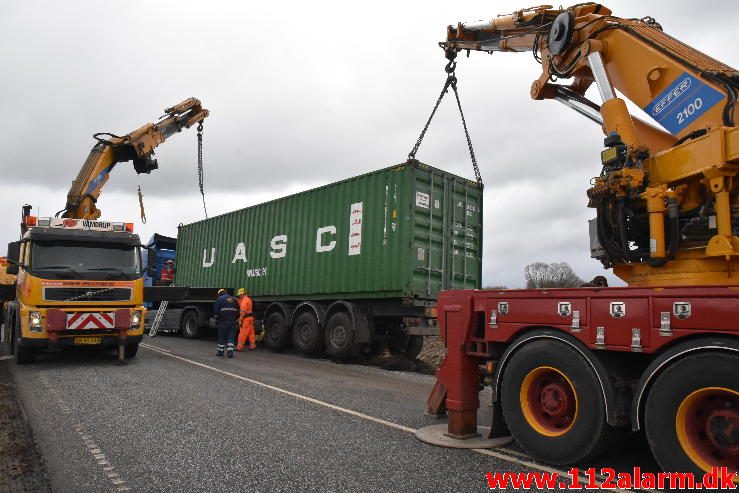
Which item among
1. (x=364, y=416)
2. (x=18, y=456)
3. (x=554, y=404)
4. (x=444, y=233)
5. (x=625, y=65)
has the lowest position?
(x=18, y=456)

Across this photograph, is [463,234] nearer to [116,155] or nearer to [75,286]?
[75,286]

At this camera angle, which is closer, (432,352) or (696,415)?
(696,415)

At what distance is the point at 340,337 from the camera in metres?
11.4

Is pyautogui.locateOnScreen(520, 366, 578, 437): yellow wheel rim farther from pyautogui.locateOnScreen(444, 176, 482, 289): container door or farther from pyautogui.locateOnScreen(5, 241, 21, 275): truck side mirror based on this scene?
pyautogui.locateOnScreen(5, 241, 21, 275): truck side mirror

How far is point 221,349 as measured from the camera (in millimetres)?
11445

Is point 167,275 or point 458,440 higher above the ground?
point 167,275

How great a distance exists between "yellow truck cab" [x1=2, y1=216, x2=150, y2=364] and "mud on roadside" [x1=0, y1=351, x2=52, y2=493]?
125 inches

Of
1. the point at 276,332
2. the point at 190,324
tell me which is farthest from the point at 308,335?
the point at 190,324

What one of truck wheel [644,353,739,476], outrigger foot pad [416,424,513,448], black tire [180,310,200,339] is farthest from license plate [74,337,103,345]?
truck wheel [644,353,739,476]

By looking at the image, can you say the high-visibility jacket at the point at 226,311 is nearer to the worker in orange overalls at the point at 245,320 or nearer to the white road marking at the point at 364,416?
the white road marking at the point at 364,416


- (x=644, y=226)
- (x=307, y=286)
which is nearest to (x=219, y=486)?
(x=644, y=226)

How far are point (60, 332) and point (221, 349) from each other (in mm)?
3129

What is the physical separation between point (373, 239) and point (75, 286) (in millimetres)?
5561

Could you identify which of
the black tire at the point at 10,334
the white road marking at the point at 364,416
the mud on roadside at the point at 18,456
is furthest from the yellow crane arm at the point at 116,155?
the mud on roadside at the point at 18,456
